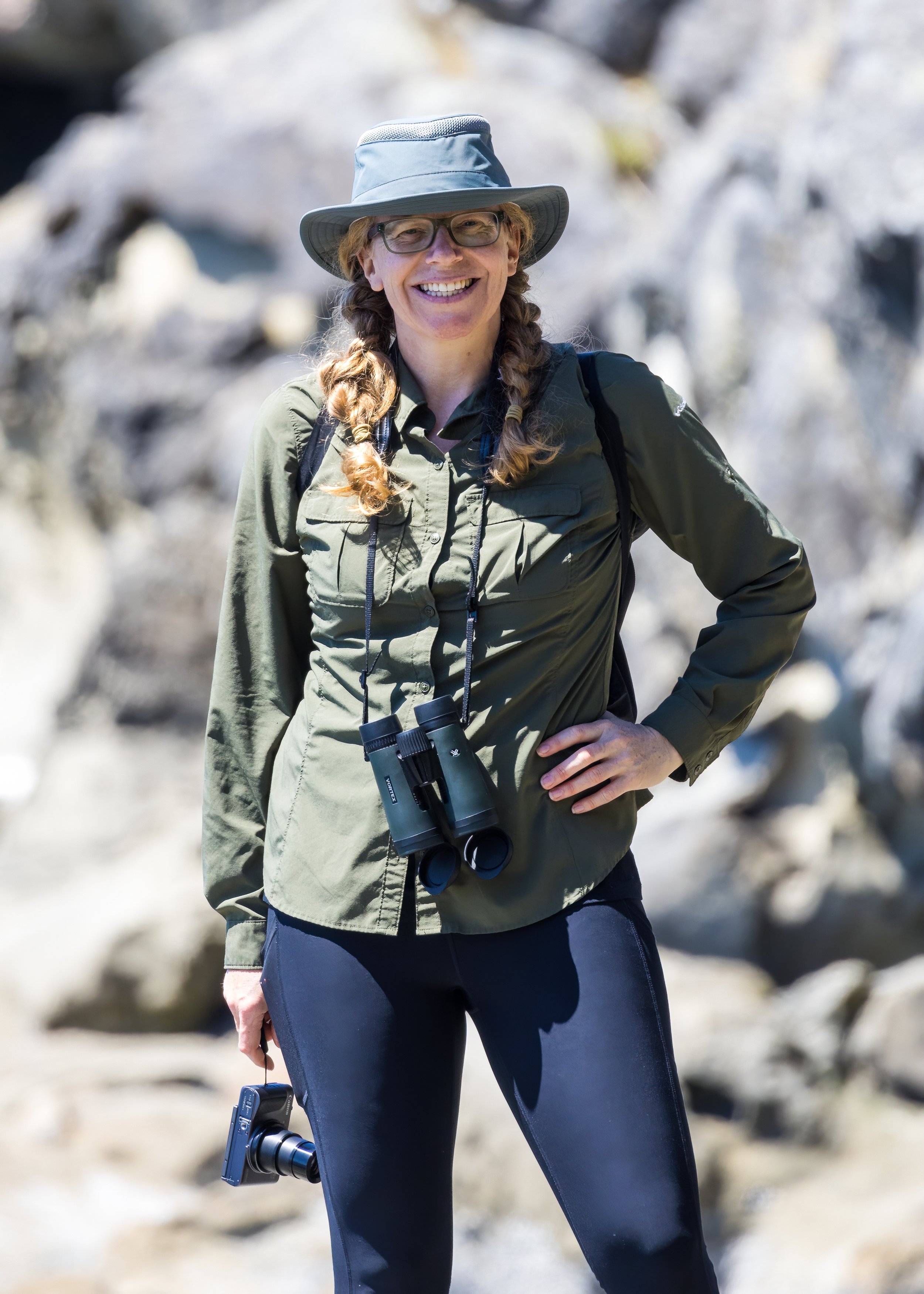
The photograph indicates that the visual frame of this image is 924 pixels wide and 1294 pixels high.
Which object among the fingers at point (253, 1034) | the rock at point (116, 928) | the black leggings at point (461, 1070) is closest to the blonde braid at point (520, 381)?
the black leggings at point (461, 1070)

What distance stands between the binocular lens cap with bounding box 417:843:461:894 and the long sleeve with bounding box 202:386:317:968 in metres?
0.35

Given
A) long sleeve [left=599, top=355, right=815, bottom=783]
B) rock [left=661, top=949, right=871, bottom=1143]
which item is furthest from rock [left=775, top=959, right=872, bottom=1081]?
long sleeve [left=599, top=355, right=815, bottom=783]

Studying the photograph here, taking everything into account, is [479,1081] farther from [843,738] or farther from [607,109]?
[607,109]

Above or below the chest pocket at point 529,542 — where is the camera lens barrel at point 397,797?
below

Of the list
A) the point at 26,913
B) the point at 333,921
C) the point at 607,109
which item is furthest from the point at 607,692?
the point at 607,109

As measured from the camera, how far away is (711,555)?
6.45 ft

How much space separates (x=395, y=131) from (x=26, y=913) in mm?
5498

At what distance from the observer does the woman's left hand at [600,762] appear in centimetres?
180

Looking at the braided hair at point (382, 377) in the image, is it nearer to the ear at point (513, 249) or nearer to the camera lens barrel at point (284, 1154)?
the ear at point (513, 249)

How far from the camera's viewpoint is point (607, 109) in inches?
356

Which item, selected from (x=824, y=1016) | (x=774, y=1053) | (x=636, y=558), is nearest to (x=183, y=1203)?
(x=774, y=1053)

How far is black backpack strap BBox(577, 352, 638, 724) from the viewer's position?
1.89 meters

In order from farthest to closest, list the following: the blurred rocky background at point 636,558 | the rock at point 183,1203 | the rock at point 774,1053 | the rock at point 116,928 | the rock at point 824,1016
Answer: the rock at point 116,928
the rock at point 824,1016
the rock at point 774,1053
the blurred rocky background at point 636,558
the rock at point 183,1203

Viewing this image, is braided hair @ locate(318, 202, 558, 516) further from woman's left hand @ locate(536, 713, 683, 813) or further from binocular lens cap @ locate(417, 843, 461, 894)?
binocular lens cap @ locate(417, 843, 461, 894)
